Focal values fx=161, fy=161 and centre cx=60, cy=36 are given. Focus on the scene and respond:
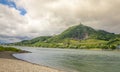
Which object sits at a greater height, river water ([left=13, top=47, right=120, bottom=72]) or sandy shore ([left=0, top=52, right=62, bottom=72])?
sandy shore ([left=0, top=52, right=62, bottom=72])

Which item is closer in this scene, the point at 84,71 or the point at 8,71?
the point at 8,71

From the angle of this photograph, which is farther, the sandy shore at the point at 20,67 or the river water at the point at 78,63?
the river water at the point at 78,63

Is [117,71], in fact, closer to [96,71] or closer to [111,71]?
[111,71]

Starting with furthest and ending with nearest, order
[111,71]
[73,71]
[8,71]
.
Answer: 1. [111,71]
2. [73,71]
3. [8,71]

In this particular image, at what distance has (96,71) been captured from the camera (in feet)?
152

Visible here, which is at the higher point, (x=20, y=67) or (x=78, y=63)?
(x=20, y=67)

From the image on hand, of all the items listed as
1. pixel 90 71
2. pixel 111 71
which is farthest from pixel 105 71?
pixel 90 71

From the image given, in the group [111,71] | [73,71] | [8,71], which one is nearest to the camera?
[8,71]

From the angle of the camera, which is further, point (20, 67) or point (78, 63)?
point (78, 63)

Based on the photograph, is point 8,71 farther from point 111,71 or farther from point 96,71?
point 111,71

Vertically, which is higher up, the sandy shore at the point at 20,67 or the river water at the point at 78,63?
the sandy shore at the point at 20,67

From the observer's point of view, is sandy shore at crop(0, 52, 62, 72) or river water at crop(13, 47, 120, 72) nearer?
sandy shore at crop(0, 52, 62, 72)

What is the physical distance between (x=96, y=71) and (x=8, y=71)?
26.9 m

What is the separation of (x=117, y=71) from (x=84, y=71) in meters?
10.3
